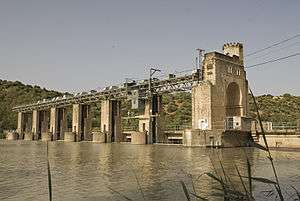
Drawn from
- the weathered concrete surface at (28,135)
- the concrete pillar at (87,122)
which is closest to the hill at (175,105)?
the concrete pillar at (87,122)

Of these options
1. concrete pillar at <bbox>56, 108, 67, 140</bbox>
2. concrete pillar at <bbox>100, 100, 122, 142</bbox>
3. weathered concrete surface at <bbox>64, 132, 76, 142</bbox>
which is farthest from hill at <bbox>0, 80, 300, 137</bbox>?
concrete pillar at <bbox>56, 108, 67, 140</bbox>

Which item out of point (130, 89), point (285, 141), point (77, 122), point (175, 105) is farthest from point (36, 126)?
point (285, 141)

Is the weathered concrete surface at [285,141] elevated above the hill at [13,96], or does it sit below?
below

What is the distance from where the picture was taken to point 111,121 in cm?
5178

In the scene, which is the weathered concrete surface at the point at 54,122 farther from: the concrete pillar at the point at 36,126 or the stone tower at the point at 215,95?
the stone tower at the point at 215,95

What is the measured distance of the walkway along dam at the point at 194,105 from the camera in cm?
3681

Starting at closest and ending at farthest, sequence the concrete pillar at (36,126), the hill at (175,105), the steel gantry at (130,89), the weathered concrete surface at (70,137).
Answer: the steel gantry at (130,89) → the weathered concrete surface at (70,137) → the hill at (175,105) → the concrete pillar at (36,126)

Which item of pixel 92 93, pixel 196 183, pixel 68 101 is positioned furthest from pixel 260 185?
pixel 68 101

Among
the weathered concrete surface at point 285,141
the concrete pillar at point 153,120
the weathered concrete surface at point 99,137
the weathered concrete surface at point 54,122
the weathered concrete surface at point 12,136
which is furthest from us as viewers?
the weathered concrete surface at point 12,136

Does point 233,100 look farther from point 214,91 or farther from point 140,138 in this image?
point 140,138

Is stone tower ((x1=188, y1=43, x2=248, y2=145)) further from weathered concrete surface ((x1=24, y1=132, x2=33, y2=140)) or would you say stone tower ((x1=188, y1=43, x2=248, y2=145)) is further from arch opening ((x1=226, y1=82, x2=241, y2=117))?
weathered concrete surface ((x1=24, y1=132, x2=33, y2=140))

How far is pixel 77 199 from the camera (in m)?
9.44

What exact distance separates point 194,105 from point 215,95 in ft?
8.06

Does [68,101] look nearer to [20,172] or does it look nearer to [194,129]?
[194,129]
